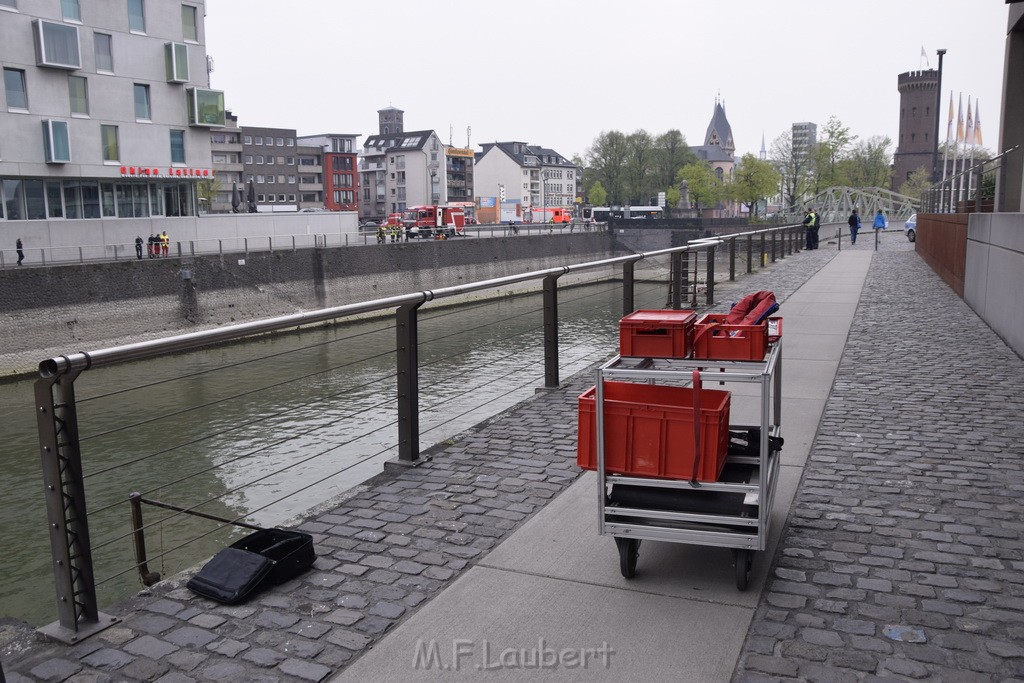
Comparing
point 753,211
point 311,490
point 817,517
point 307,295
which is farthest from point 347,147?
point 817,517

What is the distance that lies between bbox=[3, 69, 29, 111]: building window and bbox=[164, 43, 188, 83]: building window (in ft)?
25.9

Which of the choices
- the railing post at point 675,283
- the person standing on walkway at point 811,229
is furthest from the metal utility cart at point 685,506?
the person standing on walkway at point 811,229

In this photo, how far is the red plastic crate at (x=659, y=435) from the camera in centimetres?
411

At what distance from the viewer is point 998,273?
1285 cm

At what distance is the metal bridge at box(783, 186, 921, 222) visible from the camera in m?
82.1

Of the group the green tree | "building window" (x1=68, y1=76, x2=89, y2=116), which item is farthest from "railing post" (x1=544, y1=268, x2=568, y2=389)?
the green tree

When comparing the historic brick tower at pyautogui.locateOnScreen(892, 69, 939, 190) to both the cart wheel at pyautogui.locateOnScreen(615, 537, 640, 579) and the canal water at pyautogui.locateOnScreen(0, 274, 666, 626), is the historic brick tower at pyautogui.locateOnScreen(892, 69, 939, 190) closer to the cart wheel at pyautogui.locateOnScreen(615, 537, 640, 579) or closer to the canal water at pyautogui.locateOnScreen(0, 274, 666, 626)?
the canal water at pyautogui.locateOnScreen(0, 274, 666, 626)

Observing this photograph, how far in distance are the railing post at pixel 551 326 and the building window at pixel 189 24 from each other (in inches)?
1805

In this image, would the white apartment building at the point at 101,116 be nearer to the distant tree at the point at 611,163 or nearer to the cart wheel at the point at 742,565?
the cart wheel at the point at 742,565

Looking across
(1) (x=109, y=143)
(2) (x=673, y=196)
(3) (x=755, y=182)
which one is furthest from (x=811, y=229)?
(2) (x=673, y=196)

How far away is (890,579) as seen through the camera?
14.4 feet

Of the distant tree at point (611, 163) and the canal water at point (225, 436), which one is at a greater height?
the distant tree at point (611, 163)

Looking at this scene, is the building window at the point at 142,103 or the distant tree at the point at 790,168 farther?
the distant tree at the point at 790,168

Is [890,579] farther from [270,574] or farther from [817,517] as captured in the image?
[270,574]
